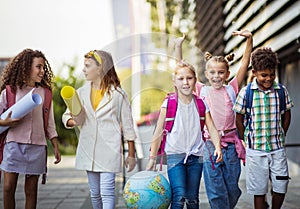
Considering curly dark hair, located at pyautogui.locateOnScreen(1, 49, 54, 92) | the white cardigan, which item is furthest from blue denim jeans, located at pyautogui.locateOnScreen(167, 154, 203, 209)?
curly dark hair, located at pyautogui.locateOnScreen(1, 49, 54, 92)

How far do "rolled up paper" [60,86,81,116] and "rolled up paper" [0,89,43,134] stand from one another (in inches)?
15.2

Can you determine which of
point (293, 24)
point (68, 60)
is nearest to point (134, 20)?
point (293, 24)

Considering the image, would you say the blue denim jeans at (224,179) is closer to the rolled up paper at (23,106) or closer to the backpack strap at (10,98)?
the rolled up paper at (23,106)

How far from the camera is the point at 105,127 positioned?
12.3 feet

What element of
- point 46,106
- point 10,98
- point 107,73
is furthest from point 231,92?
point 10,98

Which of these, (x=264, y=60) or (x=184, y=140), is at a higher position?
(x=264, y=60)

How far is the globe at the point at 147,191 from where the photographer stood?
3.59 meters

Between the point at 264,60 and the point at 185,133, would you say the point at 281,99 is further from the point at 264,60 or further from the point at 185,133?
the point at 185,133

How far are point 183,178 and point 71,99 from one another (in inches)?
36.3

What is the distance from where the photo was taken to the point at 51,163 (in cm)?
1123

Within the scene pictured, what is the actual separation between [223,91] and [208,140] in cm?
38

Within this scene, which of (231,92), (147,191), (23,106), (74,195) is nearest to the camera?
(147,191)

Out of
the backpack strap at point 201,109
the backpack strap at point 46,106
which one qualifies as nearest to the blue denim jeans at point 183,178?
the backpack strap at point 201,109

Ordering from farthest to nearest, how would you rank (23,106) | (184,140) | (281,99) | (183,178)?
(281,99), (23,106), (183,178), (184,140)
